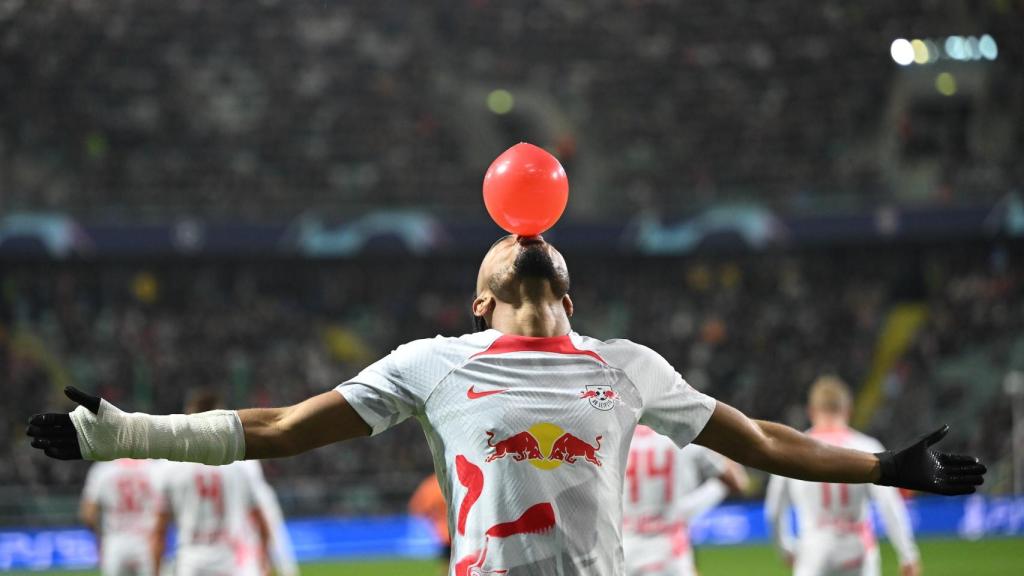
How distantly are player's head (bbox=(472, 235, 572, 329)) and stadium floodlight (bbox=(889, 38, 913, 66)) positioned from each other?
2710 centimetres

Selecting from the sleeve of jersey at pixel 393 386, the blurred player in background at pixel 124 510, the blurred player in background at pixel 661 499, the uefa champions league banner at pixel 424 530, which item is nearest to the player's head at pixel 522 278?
the sleeve of jersey at pixel 393 386

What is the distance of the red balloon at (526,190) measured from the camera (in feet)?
12.0

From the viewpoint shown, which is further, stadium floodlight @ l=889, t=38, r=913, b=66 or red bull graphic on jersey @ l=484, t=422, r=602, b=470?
stadium floodlight @ l=889, t=38, r=913, b=66

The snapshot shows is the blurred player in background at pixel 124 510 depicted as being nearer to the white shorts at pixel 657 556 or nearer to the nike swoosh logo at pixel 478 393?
the white shorts at pixel 657 556

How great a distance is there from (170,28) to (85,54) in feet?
6.47

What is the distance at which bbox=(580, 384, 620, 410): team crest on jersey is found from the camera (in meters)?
3.28

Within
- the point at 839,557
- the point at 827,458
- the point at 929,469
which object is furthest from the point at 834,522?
the point at 827,458

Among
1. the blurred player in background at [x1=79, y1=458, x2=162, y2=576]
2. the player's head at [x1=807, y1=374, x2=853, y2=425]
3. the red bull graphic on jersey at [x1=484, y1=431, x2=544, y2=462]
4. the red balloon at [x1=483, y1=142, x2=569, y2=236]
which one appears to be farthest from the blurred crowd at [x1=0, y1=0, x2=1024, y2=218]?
the red bull graphic on jersey at [x1=484, y1=431, x2=544, y2=462]

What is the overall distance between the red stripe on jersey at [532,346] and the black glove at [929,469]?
34.1 inches

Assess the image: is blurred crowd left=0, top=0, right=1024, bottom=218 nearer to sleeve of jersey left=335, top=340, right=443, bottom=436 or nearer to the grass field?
the grass field

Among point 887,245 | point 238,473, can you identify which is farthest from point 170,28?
point 238,473

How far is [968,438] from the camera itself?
23500 millimetres

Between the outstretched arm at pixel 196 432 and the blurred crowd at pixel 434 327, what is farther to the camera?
the blurred crowd at pixel 434 327

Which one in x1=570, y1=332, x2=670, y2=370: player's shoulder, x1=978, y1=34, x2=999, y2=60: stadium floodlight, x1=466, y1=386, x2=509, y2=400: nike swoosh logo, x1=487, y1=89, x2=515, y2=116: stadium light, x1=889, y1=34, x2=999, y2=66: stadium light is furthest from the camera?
x1=487, y1=89, x2=515, y2=116: stadium light
